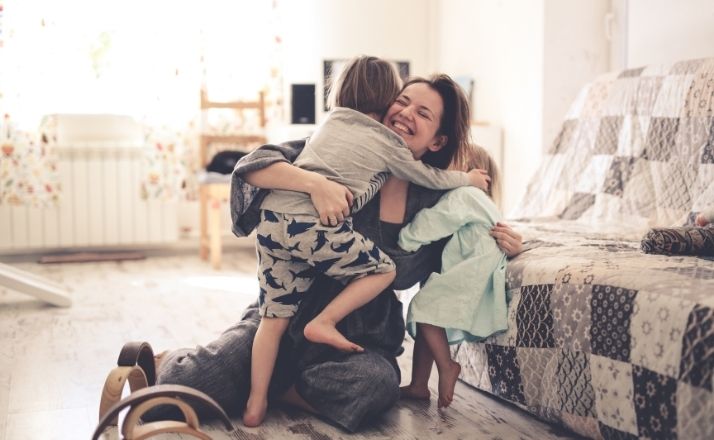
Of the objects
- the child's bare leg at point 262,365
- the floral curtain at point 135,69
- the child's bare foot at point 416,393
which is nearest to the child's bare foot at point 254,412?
the child's bare leg at point 262,365

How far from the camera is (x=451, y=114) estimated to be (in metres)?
1.81

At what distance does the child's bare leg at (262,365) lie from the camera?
5.46 ft

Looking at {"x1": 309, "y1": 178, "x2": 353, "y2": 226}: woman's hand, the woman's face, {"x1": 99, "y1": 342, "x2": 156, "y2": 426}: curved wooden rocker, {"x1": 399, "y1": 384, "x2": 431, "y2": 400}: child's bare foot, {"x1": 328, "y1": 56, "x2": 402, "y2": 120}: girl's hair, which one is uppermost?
{"x1": 328, "y1": 56, "x2": 402, "y2": 120}: girl's hair

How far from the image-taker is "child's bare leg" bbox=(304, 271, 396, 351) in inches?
63.9

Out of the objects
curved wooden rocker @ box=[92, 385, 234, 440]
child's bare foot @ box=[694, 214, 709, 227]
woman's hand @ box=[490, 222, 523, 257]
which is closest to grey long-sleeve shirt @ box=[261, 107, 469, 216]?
woman's hand @ box=[490, 222, 523, 257]

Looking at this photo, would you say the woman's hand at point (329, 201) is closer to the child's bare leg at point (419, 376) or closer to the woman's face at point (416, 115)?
the woman's face at point (416, 115)

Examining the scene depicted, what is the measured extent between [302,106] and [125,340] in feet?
6.70

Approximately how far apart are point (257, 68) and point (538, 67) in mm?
1585

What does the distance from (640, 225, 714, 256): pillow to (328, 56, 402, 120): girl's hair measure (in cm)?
64

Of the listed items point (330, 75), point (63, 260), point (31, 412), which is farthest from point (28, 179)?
point (31, 412)

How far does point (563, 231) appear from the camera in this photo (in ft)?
7.11

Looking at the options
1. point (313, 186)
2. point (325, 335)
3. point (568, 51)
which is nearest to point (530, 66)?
point (568, 51)

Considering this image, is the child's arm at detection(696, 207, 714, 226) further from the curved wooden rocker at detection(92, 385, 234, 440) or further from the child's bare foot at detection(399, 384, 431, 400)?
the curved wooden rocker at detection(92, 385, 234, 440)

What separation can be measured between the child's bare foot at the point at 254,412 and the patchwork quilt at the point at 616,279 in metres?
0.52
